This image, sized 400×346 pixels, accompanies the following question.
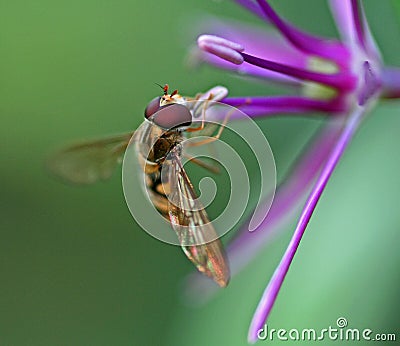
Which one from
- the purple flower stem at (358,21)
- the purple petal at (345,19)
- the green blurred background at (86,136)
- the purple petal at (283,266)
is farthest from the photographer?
the green blurred background at (86,136)

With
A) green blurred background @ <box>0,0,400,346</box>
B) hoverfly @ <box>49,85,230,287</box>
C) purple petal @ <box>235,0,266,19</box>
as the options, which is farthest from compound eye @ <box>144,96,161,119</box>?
green blurred background @ <box>0,0,400,346</box>

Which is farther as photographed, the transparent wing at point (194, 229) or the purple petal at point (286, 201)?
the purple petal at point (286, 201)

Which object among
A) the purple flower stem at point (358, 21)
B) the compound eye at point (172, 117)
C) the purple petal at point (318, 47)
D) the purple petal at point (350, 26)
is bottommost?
the compound eye at point (172, 117)

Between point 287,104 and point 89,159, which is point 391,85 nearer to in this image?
point 287,104

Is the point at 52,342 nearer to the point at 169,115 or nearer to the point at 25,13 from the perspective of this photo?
the point at 25,13

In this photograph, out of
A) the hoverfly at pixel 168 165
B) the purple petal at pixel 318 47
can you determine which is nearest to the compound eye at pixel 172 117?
the hoverfly at pixel 168 165

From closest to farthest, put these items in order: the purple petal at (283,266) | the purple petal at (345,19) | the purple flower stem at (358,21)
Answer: the purple petal at (283,266) → the purple flower stem at (358,21) → the purple petal at (345,19)

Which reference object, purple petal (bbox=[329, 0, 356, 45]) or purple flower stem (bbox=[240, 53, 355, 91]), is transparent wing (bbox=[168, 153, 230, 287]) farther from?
purple petal (bbox=[329, 0, 356, 45])

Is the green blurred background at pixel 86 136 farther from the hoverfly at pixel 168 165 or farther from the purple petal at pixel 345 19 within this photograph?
the hoverfly at pixel 168 165
